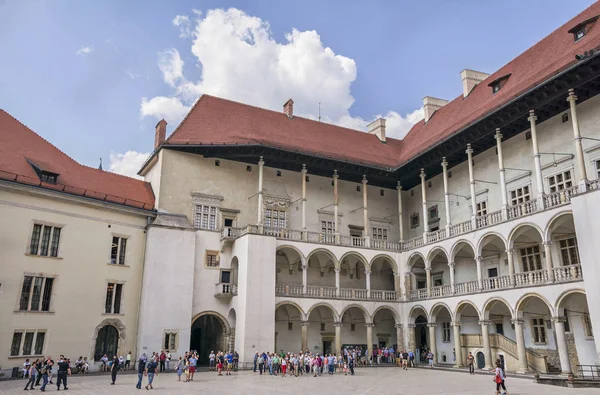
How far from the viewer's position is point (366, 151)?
35312 millimetres

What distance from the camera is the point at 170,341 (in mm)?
26078

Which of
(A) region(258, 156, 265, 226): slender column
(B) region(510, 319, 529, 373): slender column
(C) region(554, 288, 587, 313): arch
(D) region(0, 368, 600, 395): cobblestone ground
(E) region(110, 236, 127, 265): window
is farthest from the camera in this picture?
(A) region(258, 156, 265, 226): slender column

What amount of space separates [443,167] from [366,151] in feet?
22.7

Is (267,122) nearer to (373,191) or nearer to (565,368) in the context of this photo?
(373,191)

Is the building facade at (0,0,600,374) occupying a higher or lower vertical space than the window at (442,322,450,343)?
higher

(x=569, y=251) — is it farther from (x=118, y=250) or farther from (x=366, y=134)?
(x=118, y=250)

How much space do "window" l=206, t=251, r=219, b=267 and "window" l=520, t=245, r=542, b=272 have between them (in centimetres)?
1672

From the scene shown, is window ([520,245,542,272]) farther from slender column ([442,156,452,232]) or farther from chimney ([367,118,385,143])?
chimney ([367,118,385,143])

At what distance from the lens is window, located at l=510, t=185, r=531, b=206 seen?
25.5m

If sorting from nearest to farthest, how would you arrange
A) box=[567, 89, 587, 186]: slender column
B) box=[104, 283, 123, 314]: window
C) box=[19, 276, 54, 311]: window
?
1. box=[567, 89, 587, 186]: slender column
2. box=[19, 276, 54, 311]: window
3. box=[104, 283, 123, 314]: window

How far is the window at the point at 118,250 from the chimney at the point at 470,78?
2398cm

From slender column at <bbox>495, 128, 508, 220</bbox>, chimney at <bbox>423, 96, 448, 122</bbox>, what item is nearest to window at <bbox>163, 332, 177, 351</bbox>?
slender column at <bbox>495, 128, 508, 220</bbox>

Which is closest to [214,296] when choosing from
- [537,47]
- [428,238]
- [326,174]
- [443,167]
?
[326,174]

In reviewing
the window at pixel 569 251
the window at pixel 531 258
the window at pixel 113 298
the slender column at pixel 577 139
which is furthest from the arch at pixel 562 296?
the window at pixel 113 298
